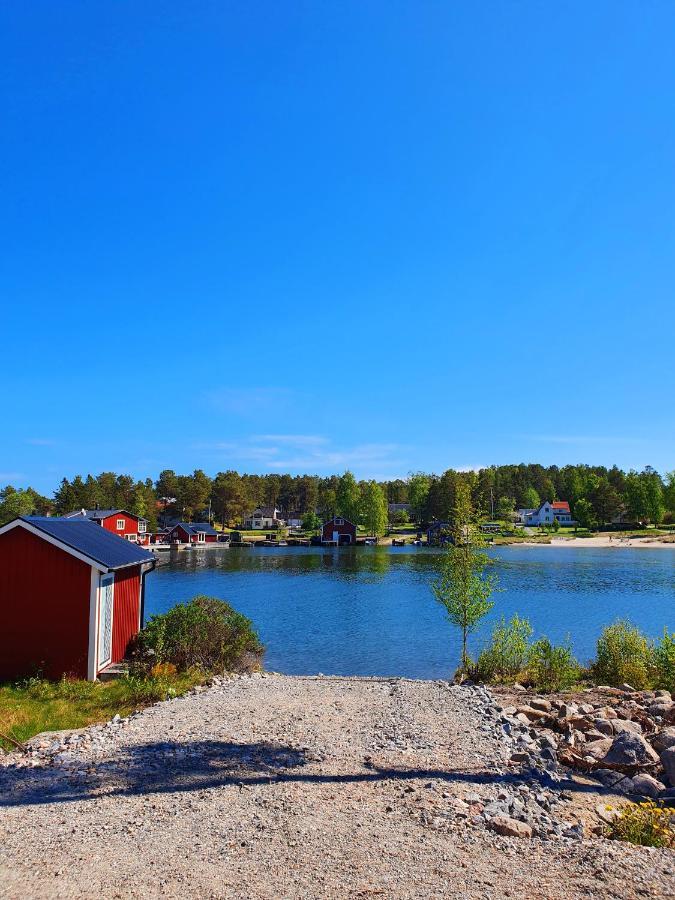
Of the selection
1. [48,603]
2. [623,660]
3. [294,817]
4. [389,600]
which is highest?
[48,603]

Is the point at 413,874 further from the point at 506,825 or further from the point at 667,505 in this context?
the point at 667,505

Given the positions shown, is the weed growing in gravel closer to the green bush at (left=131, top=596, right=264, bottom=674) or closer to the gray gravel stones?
the gray gravel stones

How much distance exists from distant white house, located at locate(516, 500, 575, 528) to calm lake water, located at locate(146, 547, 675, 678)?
6125 cm

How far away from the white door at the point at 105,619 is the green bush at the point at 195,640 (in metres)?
0.89

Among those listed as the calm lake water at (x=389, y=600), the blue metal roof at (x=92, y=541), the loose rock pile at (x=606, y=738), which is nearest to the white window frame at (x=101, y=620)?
the blue metal roof at (x=92, y=541)

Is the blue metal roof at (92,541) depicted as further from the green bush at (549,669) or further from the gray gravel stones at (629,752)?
the gray gravel stones at (629,752)

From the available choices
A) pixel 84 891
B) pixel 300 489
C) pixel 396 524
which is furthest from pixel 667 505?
pixel 84 891

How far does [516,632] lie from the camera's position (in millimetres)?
20031

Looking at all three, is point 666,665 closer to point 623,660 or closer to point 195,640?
point 623,660

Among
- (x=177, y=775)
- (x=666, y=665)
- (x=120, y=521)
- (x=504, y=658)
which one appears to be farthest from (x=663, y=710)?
(x=120, y=521)

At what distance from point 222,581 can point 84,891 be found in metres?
55.2

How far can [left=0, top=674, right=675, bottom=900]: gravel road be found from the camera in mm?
6254

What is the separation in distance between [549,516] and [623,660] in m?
140

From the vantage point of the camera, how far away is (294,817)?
7.82 metres
